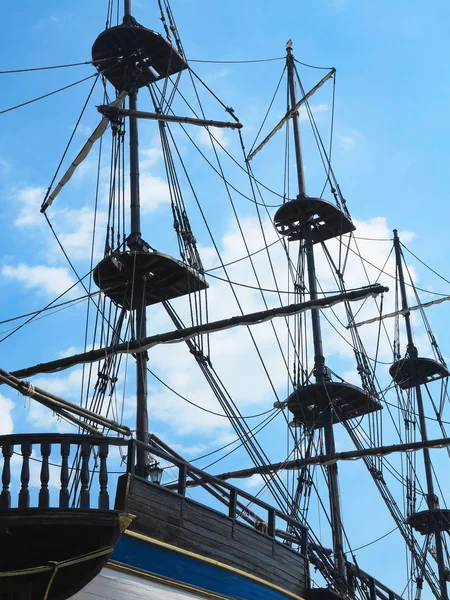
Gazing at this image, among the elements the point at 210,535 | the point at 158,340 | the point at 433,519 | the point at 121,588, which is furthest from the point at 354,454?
the point at 121,588

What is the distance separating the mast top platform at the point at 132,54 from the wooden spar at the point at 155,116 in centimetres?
149

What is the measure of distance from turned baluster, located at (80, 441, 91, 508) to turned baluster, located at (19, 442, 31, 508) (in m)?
0.69

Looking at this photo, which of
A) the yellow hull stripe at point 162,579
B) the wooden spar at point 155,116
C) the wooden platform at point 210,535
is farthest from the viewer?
the wooden spar at point 155,116

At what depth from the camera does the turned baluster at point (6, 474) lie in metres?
11.6

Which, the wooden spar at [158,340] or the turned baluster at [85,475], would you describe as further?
the wooden spar at [158,340]

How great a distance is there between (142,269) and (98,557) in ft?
33.7

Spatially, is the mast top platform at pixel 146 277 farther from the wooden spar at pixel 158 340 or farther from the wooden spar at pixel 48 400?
the wooden spar at pixel 48 400

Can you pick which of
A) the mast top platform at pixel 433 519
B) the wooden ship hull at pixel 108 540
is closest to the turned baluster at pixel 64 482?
the wooden ship hull at pixel 108 540

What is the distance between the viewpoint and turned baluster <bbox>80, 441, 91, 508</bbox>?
11938mm

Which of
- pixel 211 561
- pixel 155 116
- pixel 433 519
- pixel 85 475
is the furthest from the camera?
pixel 433 519

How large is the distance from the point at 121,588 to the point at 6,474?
2.26m

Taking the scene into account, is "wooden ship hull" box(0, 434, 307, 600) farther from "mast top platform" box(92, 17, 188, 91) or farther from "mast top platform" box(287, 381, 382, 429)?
"mast top platform" box(287, 381, 382, 429)

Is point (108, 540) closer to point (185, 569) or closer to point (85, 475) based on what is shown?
point (85, 475)

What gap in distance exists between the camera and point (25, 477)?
11.8m
